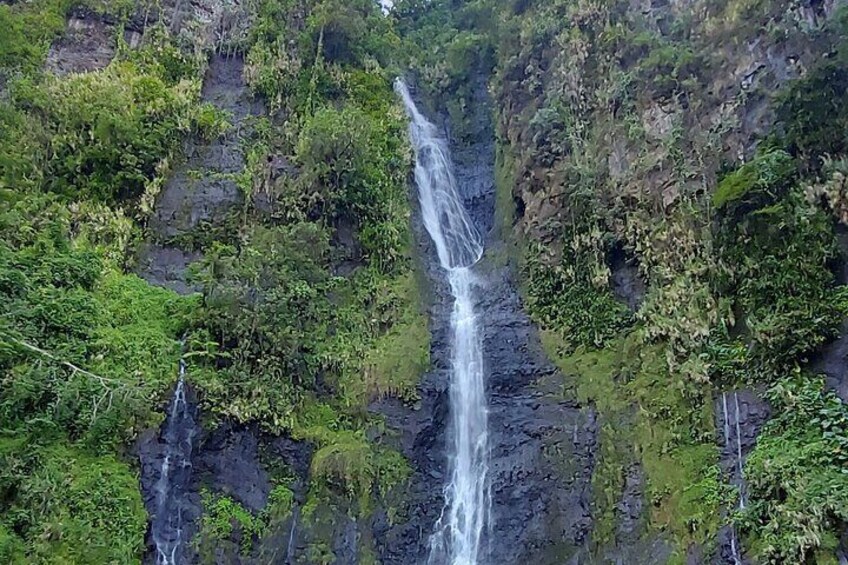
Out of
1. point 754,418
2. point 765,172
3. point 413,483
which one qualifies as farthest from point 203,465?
point 765,172

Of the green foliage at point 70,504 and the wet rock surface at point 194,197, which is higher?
the wet rock surface at point 194,197

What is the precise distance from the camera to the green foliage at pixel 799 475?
31.8ft

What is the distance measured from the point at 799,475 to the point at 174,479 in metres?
9.89

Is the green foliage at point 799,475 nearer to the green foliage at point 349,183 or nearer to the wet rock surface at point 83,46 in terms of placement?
the green foliage at point 349,183

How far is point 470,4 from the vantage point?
92.4ft

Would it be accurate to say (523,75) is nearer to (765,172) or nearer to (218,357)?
(765,172)

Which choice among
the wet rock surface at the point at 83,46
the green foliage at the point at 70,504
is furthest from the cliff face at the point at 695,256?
the wet rock surface at the point at 83,46

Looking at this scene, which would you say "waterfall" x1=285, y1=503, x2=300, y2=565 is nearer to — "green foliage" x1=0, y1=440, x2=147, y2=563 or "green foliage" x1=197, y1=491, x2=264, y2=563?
"green foliage" x1=197, y1=491, x2=264, y2=563

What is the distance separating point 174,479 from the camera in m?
12.6

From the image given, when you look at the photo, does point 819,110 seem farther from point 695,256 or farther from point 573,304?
point 573,304

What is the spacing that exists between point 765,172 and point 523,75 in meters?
10.7

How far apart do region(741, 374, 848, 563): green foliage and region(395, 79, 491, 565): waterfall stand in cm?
479

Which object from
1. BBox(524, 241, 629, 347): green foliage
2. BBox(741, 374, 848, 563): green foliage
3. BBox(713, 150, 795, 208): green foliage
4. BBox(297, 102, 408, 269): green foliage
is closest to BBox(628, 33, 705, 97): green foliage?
BBox(713, 150, 795, 208): green foliage

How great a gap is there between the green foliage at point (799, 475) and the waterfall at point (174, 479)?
8899 mm
